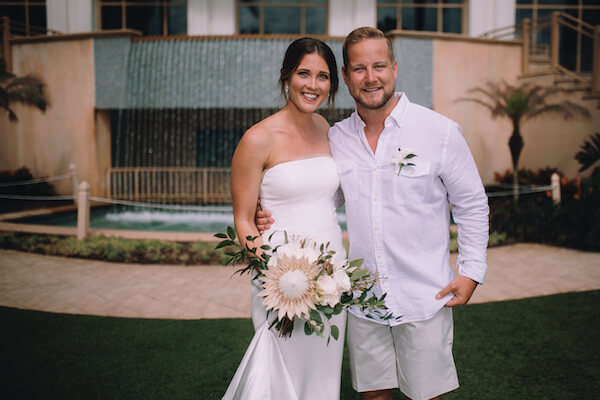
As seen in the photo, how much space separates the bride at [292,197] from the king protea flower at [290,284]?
15.0 inches

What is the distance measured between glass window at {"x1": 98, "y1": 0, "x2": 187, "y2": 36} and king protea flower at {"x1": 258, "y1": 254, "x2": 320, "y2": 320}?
17061 millimetres

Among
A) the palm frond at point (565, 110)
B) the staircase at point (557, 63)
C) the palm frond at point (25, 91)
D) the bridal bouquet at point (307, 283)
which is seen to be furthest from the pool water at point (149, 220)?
the bridal bouquet at point (307, 283)

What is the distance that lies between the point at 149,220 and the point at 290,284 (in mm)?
10460

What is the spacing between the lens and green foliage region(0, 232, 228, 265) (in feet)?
23.9

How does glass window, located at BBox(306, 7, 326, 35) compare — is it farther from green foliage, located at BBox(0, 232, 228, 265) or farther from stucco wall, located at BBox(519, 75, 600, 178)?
green foliage, located at BBox(0, 232, 228, 265)

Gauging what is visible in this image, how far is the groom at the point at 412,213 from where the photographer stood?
230 cm

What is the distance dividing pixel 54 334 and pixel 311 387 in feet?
10.3

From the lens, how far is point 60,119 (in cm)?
1410

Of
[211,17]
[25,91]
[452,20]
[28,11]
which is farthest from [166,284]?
[28,11]

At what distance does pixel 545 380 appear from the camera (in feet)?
11.7

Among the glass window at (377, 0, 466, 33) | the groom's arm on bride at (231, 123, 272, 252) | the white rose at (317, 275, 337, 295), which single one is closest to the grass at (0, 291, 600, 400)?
the groom's arm on bride at (231, 123, 272, 252)

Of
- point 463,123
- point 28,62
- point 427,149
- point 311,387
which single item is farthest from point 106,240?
point 463,123

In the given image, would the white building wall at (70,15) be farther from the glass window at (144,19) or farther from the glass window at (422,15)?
the glass window at (422,15)

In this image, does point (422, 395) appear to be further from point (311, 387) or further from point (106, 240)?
point (106, 240)
